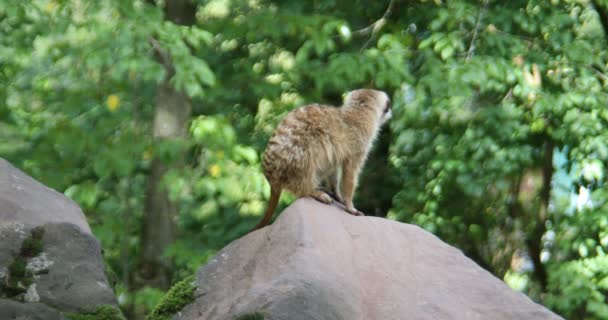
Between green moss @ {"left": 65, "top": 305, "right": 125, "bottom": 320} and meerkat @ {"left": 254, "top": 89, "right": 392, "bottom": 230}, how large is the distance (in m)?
1.32

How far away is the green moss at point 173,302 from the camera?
4.15 metres

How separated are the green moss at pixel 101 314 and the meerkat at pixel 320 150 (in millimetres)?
1317

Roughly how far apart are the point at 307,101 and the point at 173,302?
15.9ft

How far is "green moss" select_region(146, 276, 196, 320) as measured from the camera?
4152 millimetres

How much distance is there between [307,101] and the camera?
346 inches

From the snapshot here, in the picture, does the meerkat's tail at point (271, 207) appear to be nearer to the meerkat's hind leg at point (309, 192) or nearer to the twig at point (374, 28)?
the meerkat's hind leg at point (309, 192)

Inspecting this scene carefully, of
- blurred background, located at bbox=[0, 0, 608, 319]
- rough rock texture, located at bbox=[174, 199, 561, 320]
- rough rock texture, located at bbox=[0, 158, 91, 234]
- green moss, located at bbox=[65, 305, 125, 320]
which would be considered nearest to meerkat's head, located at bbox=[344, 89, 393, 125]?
blurred background, located at bbox=[0, 0, 608, 319]

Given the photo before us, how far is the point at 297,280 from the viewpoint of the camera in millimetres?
3689

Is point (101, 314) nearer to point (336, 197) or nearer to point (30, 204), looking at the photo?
point (30, 204)

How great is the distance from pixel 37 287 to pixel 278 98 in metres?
5.25

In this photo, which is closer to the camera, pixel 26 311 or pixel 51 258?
pixel 26 311

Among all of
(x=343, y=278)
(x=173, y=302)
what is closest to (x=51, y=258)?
(x=173, y=302)

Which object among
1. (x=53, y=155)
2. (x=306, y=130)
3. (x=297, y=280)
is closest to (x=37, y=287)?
(x=297, y=280)

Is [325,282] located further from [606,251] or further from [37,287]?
[606,251]
